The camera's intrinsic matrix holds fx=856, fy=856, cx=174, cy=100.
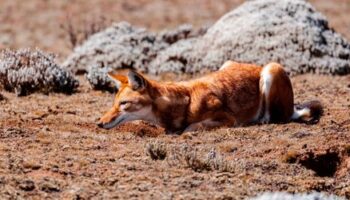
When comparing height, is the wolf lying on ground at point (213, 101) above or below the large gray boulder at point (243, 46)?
below

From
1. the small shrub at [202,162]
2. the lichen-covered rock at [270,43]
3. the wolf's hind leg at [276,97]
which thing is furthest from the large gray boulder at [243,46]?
the small shrub at [202,162]

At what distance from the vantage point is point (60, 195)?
6.60 meters

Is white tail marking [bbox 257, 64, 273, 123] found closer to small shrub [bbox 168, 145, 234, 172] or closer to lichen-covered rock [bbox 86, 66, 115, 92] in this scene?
small shrub [bbox 168, 145, 234, 172]

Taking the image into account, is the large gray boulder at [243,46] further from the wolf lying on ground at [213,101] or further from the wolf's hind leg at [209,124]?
the wolf's hind leg at [209,124]

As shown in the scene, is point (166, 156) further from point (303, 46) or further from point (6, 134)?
point (303, 46)

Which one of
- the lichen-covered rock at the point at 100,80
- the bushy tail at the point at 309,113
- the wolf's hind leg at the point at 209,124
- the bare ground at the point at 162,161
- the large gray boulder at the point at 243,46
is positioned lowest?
the bare ground at the point at 162,161

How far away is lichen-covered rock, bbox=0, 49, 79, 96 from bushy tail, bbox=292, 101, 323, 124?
12.2ft

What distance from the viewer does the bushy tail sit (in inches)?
385

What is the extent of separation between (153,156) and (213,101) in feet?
6.07

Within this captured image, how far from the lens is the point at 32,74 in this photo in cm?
1197

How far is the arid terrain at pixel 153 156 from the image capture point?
22.3 feet

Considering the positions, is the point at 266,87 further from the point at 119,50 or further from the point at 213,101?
the point at 119,50

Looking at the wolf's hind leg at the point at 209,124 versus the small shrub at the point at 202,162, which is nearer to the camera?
the small shrub at the point at 202,162

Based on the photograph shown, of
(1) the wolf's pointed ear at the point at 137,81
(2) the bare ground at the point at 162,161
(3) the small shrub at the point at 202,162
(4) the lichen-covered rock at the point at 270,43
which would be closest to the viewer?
(2) the bare ground at the point at 162,161
